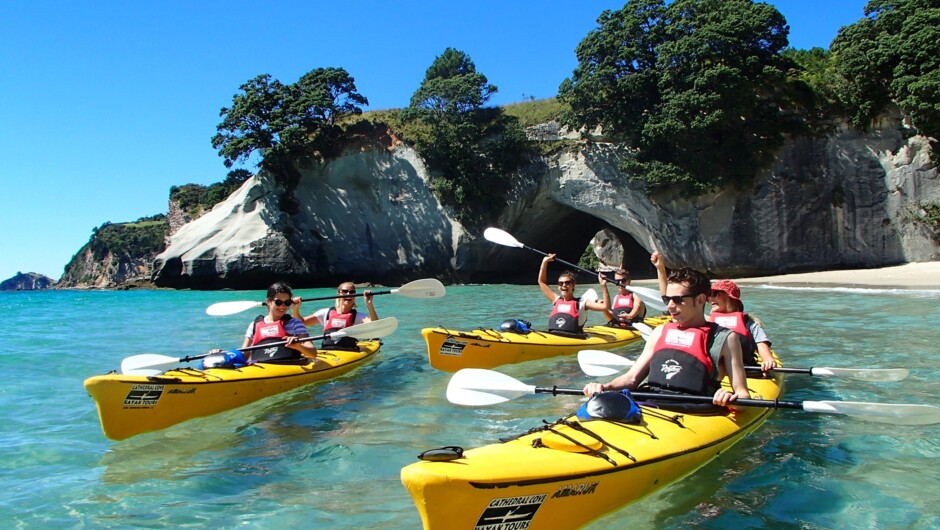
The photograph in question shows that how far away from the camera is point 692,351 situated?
4.21 meters

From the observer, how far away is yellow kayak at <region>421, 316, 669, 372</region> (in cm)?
773

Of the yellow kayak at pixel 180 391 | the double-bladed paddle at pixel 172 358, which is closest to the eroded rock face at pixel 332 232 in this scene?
the double-bladed paddle at pixel 172 358

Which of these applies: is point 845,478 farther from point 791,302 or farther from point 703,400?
point 791,302

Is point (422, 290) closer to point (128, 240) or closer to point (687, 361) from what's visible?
point (687, 361)

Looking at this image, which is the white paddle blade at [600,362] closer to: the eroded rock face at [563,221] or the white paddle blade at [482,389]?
the white paddle blade at [482,389]

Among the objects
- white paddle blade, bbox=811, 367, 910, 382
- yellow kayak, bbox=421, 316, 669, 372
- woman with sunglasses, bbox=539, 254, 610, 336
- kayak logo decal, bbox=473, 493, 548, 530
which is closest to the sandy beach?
woman with sunglasses, bbox=539, 254, 610, 336

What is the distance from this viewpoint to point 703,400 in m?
4.22

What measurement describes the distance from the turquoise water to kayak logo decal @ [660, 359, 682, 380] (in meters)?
0.66

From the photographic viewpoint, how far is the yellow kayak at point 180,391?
17.4 ft

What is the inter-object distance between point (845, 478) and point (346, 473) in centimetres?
337

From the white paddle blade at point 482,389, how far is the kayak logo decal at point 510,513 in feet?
3.90

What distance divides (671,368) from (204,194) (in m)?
42.5

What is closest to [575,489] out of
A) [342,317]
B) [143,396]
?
[143,396]

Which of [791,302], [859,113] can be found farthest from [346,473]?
[859,113]
